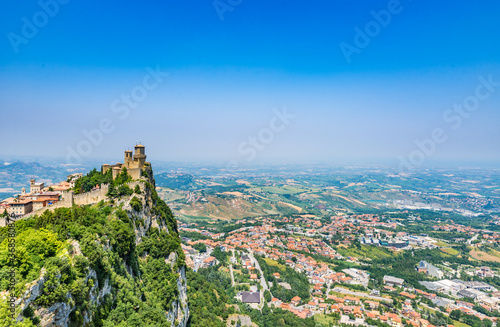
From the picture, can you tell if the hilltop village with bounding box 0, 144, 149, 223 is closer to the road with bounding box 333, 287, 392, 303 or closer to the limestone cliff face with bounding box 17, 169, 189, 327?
the limestone cliff face with bounding box 17, 169, 189, 327

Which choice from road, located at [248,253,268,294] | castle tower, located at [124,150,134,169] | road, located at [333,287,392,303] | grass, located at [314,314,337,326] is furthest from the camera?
road, located at [248,253,268,294]

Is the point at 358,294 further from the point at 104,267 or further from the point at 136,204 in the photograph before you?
the point at 104,267

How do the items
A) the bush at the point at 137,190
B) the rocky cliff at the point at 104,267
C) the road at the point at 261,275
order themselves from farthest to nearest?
1. the road at the point at 261,275
2. the bush at the point at 137,190
3. the rocky cliff at the point at 104,267

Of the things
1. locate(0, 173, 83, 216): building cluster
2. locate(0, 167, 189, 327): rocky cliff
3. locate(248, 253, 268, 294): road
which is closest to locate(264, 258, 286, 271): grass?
locate(248, 253, 268, 294): road

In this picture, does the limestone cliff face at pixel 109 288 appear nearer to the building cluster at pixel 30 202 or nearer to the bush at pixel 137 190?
the bush at pixel 137 190

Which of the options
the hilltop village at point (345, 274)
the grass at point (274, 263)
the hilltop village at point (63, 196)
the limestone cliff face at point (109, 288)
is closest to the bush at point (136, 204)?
the limestone cliff face at point (109, 288)

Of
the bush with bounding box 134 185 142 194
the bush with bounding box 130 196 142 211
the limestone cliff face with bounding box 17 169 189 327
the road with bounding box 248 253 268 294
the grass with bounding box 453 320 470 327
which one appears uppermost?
the bush with bounding box 134 185 142 194

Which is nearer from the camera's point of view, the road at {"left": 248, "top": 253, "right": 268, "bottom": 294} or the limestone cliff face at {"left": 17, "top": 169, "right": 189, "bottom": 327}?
the limestone cliff face at {"left": 17, "top": 169, "right": 189, "bottom": 327}
